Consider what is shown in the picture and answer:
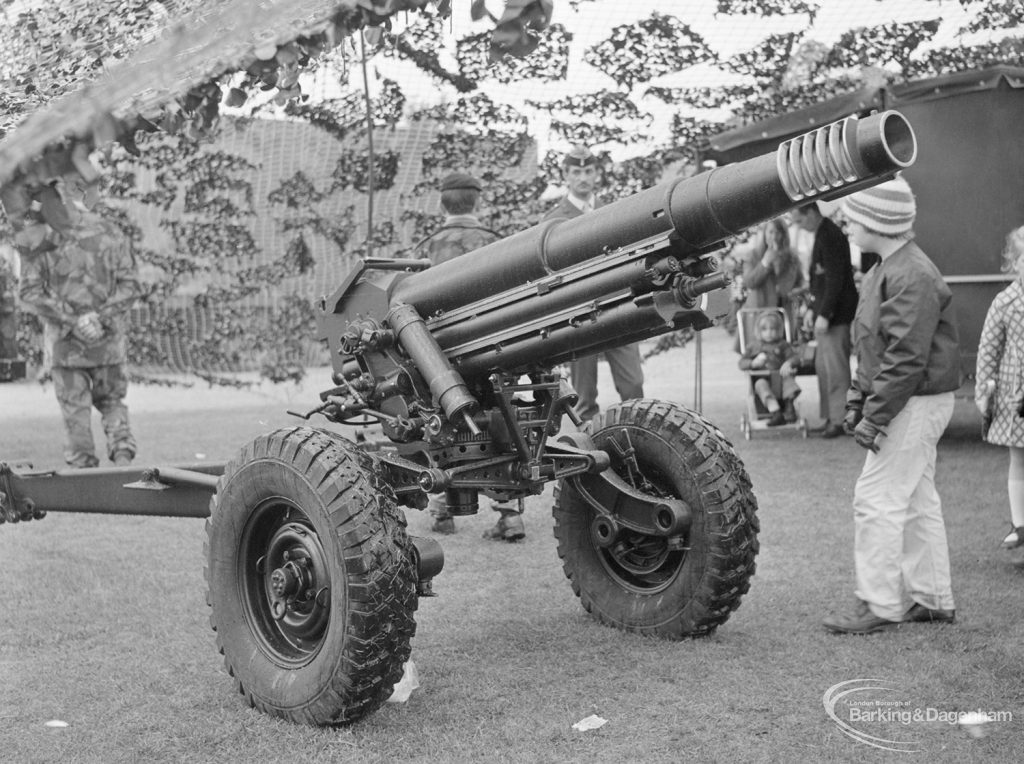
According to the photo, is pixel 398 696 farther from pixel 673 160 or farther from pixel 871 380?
pixel 673 160

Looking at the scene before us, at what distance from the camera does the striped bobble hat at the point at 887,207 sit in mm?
4883

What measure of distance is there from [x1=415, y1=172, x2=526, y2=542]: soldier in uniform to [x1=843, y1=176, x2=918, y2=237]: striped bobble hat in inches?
81.4

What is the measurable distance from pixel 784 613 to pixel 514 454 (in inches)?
58.5

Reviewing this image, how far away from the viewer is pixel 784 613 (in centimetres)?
523

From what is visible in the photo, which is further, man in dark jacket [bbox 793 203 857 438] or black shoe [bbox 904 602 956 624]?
man in dark jacket [bbox 793 203 857 438]

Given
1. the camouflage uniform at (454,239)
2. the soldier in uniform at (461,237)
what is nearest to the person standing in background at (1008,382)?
the soldier in uniform at (461,237)

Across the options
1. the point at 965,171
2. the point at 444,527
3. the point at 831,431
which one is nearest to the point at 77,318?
the point at 444,527

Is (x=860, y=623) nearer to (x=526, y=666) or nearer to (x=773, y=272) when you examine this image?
(x=526, y=666)

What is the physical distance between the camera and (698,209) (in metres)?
3.80

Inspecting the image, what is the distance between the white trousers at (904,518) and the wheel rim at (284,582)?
2192mm

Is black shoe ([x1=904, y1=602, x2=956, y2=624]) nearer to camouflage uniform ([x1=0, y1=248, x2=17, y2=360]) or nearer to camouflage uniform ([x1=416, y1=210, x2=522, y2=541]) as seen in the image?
camouflage uniform ([x1=416, y1=210, x2=522, y2=541])

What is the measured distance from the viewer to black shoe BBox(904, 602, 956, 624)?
497 cm

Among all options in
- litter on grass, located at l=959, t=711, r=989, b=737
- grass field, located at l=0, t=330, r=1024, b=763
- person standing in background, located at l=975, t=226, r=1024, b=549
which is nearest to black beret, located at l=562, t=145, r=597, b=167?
grass field, located at l=0, t=330, r=1024, b=763

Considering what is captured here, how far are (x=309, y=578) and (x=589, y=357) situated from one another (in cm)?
375
